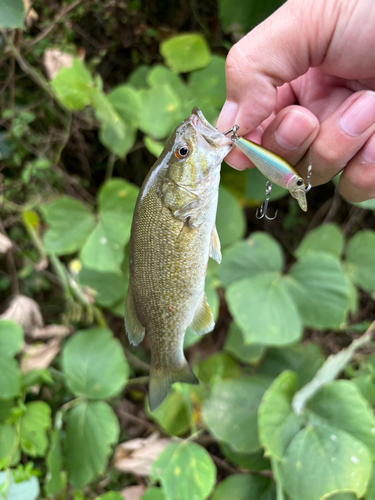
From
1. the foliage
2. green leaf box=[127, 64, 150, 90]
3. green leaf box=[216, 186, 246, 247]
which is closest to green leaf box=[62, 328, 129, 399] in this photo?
the foliage

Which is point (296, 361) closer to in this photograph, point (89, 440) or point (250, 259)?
point (250, 259)

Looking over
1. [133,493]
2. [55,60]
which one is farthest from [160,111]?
[133,493]

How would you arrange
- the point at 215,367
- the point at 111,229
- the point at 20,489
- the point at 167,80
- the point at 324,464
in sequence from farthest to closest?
the point at 215,367 < the point at 167,80 < the point at 111,229 < the point at 20,489 < the point at 324,464

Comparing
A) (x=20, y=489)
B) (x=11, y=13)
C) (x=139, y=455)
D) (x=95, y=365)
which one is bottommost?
(x=139, y=455)

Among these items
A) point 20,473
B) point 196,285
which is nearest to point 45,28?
point 196,285

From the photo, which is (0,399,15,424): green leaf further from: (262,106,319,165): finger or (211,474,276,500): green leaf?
(262,106,319,165): finger

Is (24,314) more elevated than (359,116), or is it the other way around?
(359,116)
